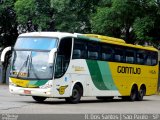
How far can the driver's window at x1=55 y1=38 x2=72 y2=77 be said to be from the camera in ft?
72.9

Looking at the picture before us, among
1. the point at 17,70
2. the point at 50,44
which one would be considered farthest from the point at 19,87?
the point at 50,44

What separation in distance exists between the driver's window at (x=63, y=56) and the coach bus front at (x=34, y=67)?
336 mm

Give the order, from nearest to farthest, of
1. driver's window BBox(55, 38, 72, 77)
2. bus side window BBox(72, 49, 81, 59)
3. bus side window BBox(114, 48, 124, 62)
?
driver's window BBox(55, 38, 72, 77) < bus side window BBox(72, 49, 81, 59) < bus side window BBox(114, 48, 124, 62)

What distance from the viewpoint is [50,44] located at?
2225 cm

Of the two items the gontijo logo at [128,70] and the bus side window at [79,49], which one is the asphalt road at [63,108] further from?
the gontijo logo at [128,70]

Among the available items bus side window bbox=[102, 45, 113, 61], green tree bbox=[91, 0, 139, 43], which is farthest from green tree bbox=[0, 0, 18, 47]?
bus side window bbox=[102, 45, 113, 61]

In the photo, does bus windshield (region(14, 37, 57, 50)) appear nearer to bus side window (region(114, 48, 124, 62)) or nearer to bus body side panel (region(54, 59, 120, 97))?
bus body side panel (region(54, 59, 120, 97))

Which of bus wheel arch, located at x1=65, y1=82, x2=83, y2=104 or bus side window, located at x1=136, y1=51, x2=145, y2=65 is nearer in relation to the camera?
bus wheel arch, located at x1=65, y1=82, x2=83, y2=104

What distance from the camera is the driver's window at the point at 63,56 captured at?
2222 cm

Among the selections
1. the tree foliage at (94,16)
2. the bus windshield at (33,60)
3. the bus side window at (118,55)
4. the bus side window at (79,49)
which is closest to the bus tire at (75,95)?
the bus side window at (79,49)

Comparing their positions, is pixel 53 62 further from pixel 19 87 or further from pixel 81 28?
pixel 81 28

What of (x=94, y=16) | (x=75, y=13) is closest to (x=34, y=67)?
(x=94, y=16)

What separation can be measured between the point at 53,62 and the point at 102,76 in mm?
4631

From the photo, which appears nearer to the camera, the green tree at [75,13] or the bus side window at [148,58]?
the bus side window at [148,58]
